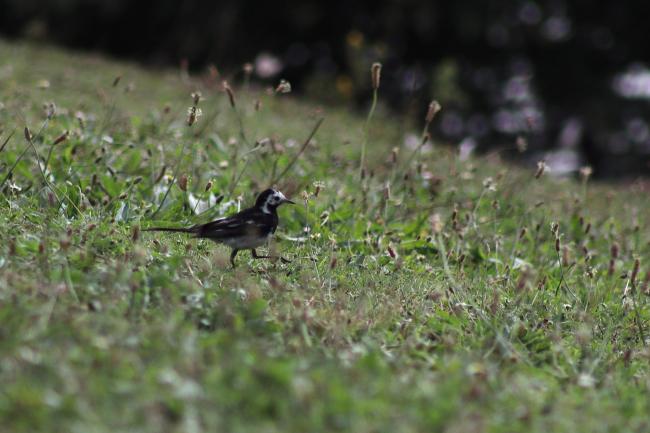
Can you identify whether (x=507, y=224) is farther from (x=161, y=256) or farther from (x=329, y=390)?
(x=329, y=390)

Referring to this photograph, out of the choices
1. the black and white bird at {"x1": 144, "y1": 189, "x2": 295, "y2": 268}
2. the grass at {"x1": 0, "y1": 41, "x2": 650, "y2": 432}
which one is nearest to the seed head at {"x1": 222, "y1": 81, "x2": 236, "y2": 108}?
the grass at {"x1": 0, "y1": 41, "x2": 650, "y2": 432}

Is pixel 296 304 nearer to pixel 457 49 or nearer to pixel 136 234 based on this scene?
pixel 136 234

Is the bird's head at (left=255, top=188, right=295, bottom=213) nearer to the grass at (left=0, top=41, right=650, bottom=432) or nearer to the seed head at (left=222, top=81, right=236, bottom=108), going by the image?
the grass at (left=0, top=41, right=650, bottom=432)

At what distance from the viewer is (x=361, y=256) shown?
5.78 metres

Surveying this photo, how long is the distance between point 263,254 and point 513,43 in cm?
1162

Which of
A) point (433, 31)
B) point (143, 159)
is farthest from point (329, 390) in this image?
point (433, 31)

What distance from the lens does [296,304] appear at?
4.56m

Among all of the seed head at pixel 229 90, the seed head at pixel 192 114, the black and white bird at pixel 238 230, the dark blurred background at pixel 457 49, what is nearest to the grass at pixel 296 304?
the black and white bird at pixel 238 230

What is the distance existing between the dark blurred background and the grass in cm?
727

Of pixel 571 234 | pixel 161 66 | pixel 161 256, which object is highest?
pixel 161 256

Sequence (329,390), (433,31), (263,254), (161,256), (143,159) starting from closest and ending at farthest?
(329,390)
(161,256)
(263,254)
(143,159)
(433,31)

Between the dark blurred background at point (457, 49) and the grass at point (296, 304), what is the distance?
23.8 feet

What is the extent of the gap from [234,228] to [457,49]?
12136 millimetres

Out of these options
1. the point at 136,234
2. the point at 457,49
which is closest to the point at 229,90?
the point at 136,234
